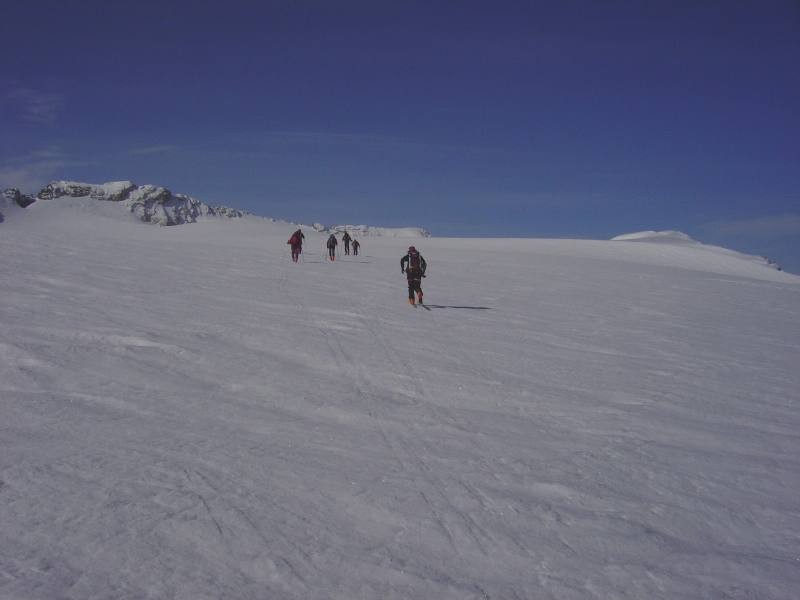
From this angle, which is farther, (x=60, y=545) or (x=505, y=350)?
(x=505, y=350)

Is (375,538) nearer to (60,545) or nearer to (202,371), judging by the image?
(60,545)

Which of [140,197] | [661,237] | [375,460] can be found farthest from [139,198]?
[375,460]

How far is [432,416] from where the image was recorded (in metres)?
5.96

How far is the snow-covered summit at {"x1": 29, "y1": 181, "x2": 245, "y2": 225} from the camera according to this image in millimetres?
105250

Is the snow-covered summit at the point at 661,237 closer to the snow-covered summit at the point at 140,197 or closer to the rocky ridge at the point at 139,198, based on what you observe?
the rocky ridge at the point at 139,198

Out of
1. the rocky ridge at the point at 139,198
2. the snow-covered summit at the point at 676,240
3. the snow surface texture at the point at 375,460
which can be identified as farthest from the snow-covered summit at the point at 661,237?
the rocky ridge at the point at 139,198

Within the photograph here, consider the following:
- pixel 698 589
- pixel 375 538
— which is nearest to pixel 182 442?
pixel 375 538

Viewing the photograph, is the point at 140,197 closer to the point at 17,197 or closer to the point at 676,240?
the point at 17,197

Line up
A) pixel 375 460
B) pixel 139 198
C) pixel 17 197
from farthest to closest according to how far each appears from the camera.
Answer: pixel 139 198, pixel 17 197, pixel 375 460

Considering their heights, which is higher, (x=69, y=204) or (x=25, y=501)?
(x=69, y=204)

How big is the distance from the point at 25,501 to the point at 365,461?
2.45 meters

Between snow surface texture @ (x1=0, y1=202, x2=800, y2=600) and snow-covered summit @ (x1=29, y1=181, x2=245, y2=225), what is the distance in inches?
4088

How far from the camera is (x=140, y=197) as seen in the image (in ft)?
355

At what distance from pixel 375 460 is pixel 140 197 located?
386ft
